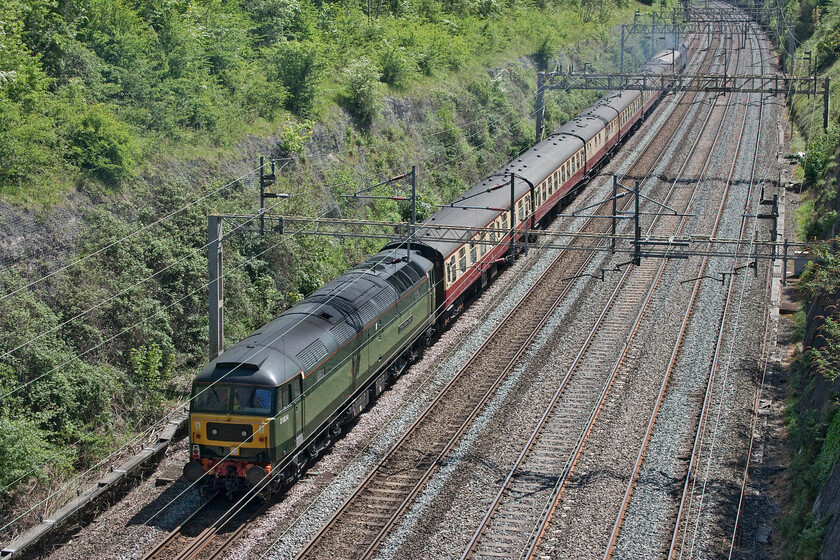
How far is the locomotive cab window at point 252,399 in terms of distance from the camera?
1706cm

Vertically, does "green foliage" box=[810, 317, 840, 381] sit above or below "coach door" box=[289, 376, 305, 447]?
above

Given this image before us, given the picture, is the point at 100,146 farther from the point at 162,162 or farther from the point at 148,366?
the point at 148,366

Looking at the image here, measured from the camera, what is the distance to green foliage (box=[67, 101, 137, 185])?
2423cm

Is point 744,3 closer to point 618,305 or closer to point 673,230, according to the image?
point 673,230

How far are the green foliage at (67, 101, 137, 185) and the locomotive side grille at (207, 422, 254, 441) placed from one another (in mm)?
10314

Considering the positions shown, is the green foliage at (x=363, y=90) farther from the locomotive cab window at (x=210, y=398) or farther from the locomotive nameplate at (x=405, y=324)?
the locomotive cab window at (x=210, y=398)

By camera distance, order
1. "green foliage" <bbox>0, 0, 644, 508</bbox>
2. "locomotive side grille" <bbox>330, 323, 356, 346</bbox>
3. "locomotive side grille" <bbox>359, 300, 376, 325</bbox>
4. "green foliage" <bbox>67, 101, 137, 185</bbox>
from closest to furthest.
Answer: "locomotive side grille" <bbox>330, 323, 356, 346</bbox>, "green foliage" <bbox>0, 0, 644, 508</bbox>, "locomotive side grille" <bbox>359, 300, 376, 325</bbox>, "green foliage" <bbox>67, 101, 137, 185</bbox>

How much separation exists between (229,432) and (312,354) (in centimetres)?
244

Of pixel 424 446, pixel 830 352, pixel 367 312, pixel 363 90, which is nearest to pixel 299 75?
pixel 363 90

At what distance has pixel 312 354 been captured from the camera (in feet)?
60.5

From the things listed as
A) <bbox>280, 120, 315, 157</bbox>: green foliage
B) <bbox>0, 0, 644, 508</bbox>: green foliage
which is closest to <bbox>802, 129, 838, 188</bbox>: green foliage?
<bbox>0, 0, 644, 508</bbox>: green foliage

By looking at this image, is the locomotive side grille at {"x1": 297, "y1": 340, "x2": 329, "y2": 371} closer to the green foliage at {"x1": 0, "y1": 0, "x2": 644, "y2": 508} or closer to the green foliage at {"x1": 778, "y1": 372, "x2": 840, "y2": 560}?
the green foliage at {"x1": 0, "y1": 0, "x2": 644, "y2": 508}

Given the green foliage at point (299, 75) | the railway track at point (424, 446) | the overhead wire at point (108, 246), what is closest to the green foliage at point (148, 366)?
the overhead wire at point (108, 246)

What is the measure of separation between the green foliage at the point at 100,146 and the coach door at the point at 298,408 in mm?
10534
